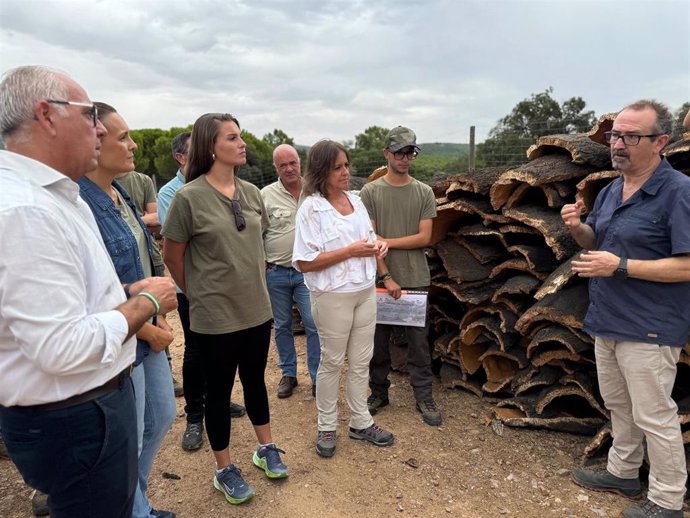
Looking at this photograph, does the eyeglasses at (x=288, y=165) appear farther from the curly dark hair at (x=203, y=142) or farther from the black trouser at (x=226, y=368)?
the black trouser at (x=226, y=368)

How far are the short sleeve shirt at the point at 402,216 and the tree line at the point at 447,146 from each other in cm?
314

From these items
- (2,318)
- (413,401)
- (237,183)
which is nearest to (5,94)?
(2,318)

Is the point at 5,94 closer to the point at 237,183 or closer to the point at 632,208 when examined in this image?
the point at 237,183

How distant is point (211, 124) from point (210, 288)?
877mm

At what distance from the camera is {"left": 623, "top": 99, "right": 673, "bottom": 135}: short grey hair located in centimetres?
238

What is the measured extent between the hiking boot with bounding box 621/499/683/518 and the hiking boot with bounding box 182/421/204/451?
2.70 meters

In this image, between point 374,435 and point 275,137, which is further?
point 275,137

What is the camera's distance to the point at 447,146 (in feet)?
36.8

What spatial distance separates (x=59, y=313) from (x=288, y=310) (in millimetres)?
2935

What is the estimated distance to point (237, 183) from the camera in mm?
2727

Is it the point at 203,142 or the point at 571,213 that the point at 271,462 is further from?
the point at 571,213

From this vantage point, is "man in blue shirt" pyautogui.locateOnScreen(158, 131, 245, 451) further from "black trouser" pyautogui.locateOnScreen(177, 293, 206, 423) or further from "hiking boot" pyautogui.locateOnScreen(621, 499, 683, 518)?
"hiking boot" pyautogui.locateOnScreen(621, 499, 683, 518)

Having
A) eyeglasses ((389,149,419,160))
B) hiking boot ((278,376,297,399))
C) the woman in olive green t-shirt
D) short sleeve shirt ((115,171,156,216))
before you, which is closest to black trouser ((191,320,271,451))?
the woman in olive green t-shirt

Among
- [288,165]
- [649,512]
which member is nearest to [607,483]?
[649,512]
